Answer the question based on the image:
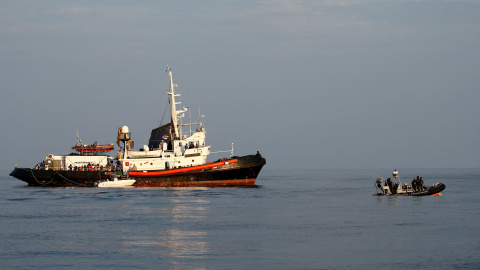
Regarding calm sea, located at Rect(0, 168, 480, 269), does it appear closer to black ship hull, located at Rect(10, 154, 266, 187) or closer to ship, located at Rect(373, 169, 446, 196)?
ship, located at Rect(373, 169, 446, 196)

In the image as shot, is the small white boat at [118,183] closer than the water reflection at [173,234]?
No

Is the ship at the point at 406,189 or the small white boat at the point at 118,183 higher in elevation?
the small white boat at the point at 118,183

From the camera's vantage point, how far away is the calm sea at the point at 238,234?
99.8ft

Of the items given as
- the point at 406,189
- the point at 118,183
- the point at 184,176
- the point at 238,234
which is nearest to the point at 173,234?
the point at 238,234

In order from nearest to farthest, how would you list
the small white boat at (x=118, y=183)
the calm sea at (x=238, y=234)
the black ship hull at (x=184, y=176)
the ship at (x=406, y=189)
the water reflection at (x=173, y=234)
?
the calm sea at (x=238, y=234), the water reflection at (x=173, y=234), the ship at (x=406, y=189), the black ship hull at (x=184, y=176), the small white boat at (x=118, y=183)

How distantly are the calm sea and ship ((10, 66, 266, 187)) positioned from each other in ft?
40.3

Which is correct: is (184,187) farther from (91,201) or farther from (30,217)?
(30,217)

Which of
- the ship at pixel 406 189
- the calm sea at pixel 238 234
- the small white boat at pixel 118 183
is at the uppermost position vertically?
the small white boat at pixel 118 183

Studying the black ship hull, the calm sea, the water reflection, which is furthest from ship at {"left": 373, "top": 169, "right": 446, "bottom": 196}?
the water reflection

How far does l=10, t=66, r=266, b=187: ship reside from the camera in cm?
7731

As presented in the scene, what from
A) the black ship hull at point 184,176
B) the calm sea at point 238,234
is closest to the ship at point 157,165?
the black ship hull at point 184,176

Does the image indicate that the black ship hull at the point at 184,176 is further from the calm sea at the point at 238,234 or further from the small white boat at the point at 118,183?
the calm sea at the point at 238,234

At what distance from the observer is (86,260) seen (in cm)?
3077

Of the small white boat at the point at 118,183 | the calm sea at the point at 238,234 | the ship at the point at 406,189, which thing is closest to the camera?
the calm sea at the point at 238,234
